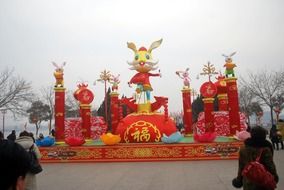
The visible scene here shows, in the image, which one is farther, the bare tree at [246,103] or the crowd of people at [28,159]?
the bare tree at [246,103]

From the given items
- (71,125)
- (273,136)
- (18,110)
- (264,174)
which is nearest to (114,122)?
(71,125)

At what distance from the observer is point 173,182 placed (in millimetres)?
8445

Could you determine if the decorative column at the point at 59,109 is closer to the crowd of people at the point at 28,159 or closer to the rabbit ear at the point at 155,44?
the rabbit ear at the point at 155,44

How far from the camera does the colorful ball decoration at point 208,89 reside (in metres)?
21.7

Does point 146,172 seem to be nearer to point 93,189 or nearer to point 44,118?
point 93,189

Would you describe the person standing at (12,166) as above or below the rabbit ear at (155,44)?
below

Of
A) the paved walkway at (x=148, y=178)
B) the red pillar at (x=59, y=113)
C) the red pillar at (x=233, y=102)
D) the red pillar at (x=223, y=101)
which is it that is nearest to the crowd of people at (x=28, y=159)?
the paved walkway at (x=148, y=178)

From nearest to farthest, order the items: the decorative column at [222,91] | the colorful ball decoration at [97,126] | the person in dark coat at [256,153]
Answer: the person in dark coat at [256,153] → the decorative column at [222,91] → the colorful ball decoration at [97,126]

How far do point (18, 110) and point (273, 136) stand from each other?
702 inches

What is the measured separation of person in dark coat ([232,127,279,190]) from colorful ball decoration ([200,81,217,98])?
58.6 ft

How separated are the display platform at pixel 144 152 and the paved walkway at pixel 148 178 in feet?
4.69

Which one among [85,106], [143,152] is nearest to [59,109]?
[85,106]

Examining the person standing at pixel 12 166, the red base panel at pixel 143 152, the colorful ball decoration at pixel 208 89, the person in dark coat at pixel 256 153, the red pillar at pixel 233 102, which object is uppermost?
the colorful ball decoration at pixel 208 89

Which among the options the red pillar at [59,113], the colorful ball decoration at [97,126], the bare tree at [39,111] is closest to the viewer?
the red pillar at [59,113]
